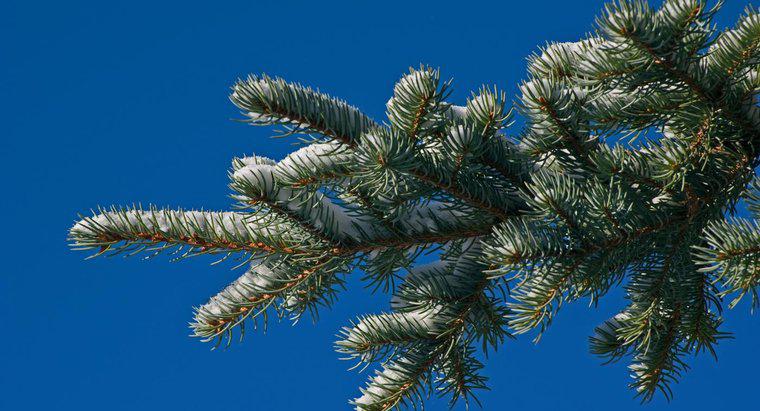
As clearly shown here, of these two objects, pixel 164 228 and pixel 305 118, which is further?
pixel 164 228

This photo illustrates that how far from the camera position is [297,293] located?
2.46 metres

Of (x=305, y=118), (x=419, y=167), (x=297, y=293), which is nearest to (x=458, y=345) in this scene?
(x=297, y=293)

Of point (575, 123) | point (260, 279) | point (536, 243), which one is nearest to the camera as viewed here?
point (536, 243)

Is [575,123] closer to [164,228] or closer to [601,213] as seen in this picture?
[601,213]

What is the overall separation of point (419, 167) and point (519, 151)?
380 millimetres

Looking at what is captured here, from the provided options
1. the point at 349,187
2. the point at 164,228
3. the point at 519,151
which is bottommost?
the point at 164,228

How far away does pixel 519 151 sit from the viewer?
2.35 metres

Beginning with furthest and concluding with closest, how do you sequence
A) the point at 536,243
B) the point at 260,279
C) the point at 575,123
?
the point at 260,279 < the point at 575,123 < the point at 536,243

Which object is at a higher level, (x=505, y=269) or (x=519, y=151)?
(x=519, y=151)

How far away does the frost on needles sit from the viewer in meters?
2.06

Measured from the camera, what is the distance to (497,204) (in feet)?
7.70

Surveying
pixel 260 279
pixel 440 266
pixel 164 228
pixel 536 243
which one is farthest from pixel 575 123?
pixel 164 228

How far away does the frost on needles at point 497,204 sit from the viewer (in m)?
2.06

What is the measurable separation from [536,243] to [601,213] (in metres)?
0.22
